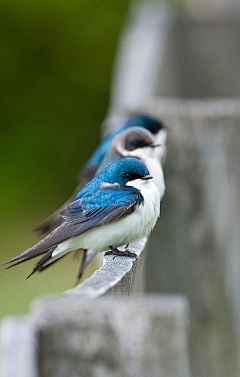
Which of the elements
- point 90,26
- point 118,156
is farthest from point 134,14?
point 118,156

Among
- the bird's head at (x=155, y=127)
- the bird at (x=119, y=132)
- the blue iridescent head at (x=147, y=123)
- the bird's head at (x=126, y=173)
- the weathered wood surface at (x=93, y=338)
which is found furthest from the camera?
the blue iridescent head at (x=147, y=123)

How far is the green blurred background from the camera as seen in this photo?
8.09m

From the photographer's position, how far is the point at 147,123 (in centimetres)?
428

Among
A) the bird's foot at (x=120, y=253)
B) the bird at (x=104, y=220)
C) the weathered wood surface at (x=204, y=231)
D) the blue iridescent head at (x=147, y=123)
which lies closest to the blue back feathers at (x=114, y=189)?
the bird at (x=104, y=220)

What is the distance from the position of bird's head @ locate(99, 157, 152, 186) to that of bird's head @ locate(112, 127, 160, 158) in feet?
2.80

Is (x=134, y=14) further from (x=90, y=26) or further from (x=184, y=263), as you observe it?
(x=184, y=263)

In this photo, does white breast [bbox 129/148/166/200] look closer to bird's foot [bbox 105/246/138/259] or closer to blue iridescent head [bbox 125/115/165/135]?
blue iridescent head [bbox 125/115/165/135]

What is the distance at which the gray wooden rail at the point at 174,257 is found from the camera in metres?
1.30

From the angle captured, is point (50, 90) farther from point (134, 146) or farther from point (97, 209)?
point (97, 209)

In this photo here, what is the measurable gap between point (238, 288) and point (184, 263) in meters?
0.21

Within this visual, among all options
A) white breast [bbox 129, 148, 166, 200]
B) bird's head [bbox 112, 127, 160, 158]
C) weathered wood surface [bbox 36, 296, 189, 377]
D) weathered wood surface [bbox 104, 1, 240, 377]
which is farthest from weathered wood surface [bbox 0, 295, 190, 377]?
bird's head [bbox 112, 127, 160, 158]

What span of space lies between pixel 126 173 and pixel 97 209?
21 cm

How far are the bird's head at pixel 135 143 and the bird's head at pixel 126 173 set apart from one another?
85cm

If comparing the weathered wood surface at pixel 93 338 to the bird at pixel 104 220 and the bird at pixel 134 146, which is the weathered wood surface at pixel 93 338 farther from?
the bird at pixel 134 146
